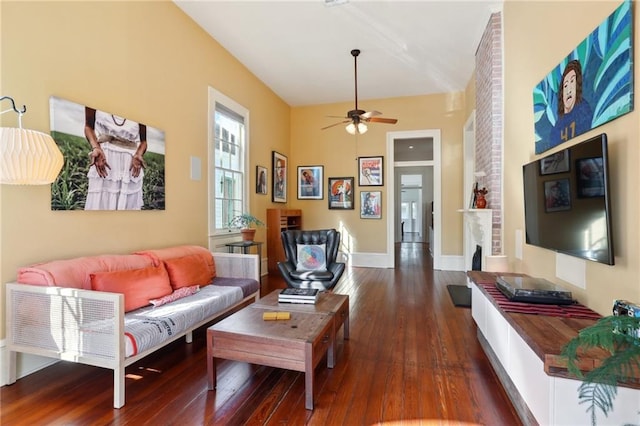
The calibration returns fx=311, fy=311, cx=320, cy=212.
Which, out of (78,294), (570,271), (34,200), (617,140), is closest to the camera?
(617,140)

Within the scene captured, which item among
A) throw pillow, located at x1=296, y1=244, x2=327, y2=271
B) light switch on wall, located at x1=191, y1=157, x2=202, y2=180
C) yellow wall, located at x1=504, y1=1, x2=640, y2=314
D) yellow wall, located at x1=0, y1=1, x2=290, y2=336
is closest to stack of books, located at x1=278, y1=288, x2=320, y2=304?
throw pillow, located at x1=296, y1=244, x2=327, y2=271

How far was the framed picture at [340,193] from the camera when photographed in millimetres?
6555

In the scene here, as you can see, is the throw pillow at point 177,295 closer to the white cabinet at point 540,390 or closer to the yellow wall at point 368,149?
the white cabinet at point 540,390

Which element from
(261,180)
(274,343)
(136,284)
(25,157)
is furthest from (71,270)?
(261,180)

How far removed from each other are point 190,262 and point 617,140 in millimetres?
3253

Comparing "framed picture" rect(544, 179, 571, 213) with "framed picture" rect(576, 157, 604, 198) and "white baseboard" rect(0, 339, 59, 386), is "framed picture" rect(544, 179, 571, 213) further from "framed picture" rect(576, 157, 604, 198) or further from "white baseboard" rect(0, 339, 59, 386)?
"white baseboard" rect(0, 339, 59, 386)

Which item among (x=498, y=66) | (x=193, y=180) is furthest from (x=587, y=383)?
(x=193, y=180)

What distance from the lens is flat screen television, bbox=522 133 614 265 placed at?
62.2 inches

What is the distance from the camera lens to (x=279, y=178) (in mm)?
6355

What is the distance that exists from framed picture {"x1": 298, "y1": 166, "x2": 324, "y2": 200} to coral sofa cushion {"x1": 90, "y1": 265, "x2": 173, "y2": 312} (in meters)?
4.35

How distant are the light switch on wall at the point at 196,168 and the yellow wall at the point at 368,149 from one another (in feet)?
10.2

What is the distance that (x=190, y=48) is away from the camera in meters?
3.75

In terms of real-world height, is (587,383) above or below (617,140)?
below

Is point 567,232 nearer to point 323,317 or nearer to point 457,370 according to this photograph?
point 457,370
